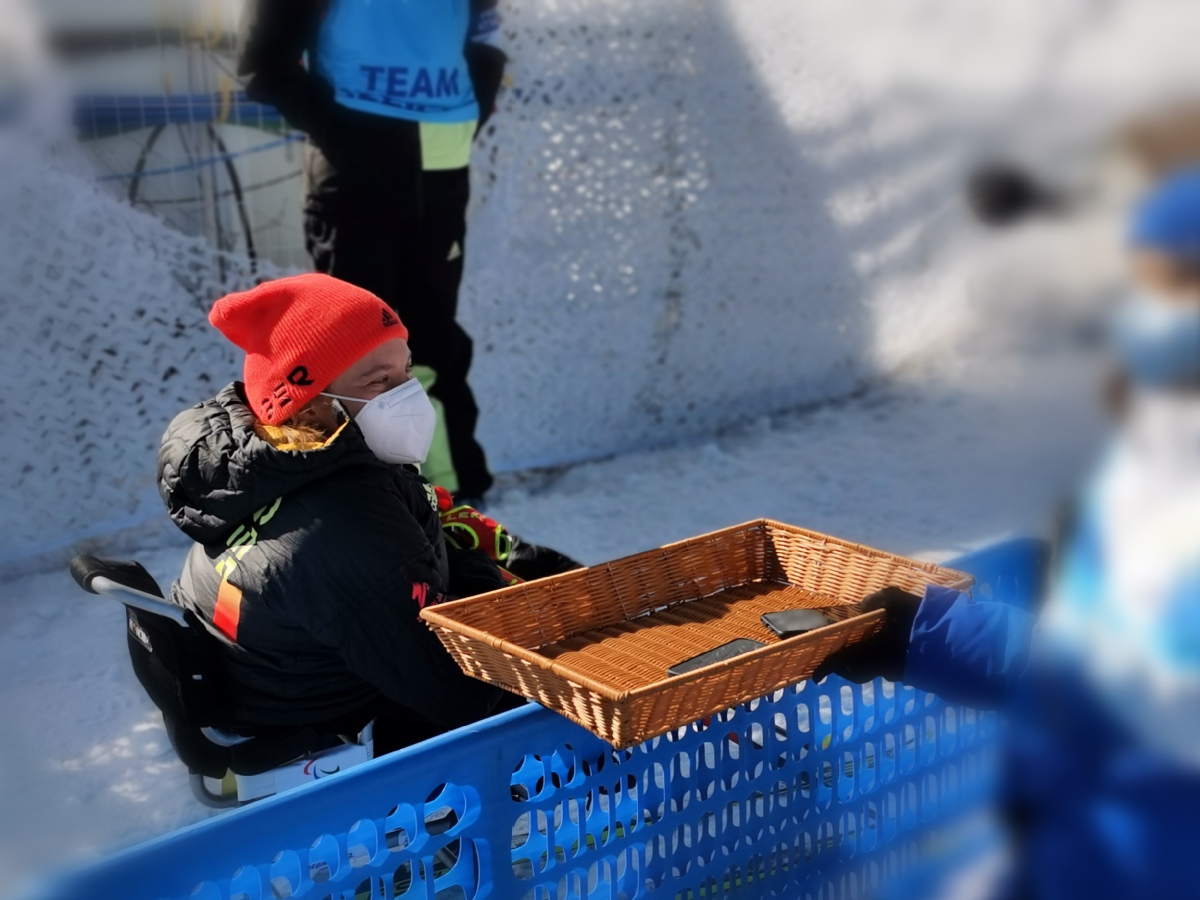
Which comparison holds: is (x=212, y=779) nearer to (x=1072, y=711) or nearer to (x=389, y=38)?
(x=1072, y=711)

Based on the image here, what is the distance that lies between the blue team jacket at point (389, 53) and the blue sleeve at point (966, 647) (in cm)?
243

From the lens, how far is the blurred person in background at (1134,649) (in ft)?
2.24

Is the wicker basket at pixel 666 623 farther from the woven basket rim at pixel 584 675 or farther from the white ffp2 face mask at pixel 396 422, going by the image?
the white ffp2 face mask at pixel 396 422

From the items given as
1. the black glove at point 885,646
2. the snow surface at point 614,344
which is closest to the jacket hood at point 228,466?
the snow surface at point 614,344

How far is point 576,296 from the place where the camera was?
4.71 m

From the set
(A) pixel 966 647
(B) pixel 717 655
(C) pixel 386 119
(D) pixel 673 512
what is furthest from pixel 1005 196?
(D) pixel 673 512

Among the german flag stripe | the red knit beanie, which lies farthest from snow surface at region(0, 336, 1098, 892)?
the red knit beanie

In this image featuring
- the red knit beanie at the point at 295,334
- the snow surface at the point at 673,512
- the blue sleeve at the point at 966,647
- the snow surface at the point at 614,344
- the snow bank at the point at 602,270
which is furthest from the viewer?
the snow bank at the point at 602,270

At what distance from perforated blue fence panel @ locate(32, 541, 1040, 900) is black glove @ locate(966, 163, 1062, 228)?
0.90 meters

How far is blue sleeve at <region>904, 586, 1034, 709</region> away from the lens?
4.94 feet

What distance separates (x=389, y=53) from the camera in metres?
3.58

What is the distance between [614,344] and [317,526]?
2991mm

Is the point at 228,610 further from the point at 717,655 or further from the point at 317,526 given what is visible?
the point at 717,655

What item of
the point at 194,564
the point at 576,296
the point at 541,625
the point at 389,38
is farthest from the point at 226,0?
the point at 541,625
